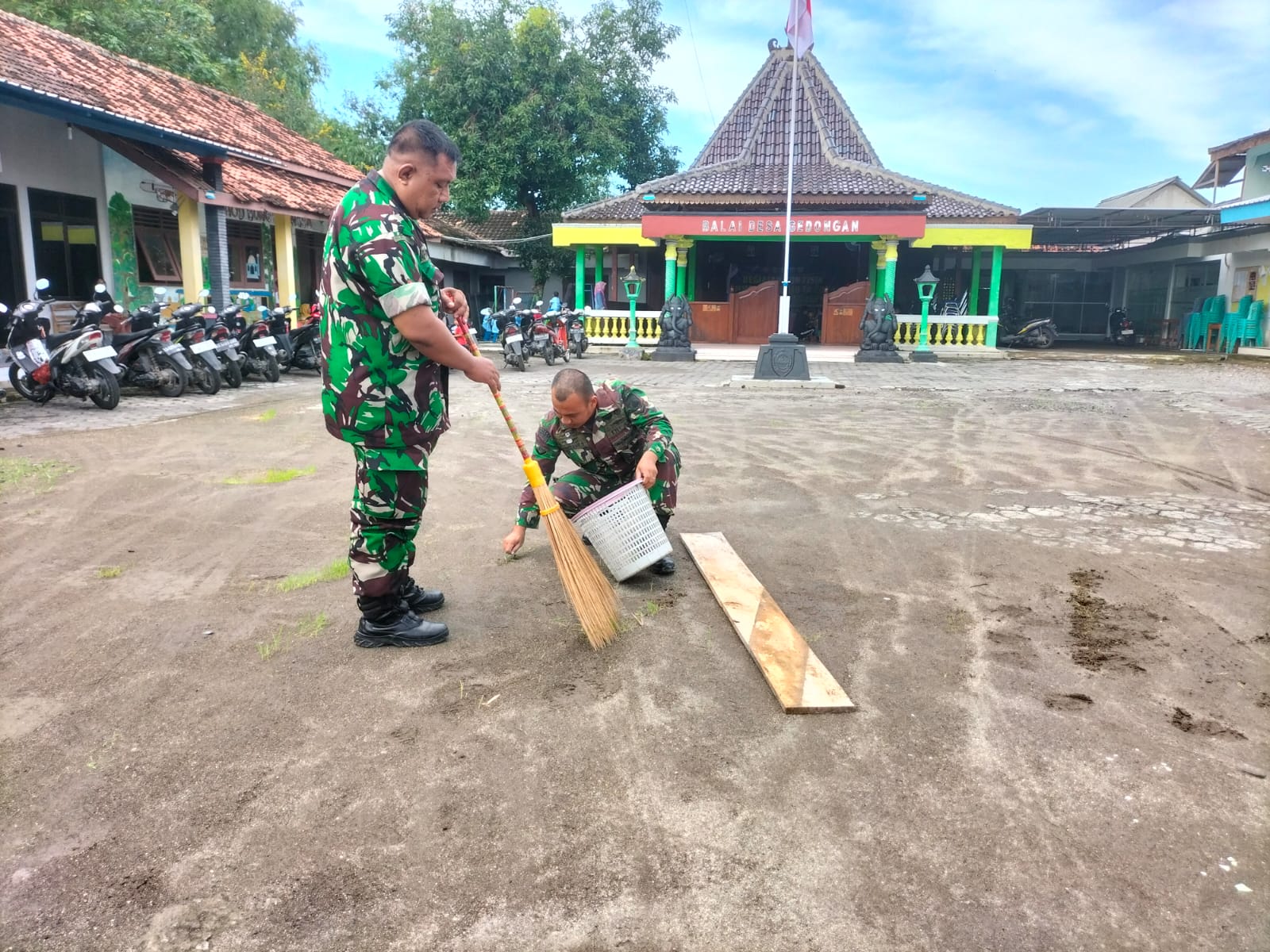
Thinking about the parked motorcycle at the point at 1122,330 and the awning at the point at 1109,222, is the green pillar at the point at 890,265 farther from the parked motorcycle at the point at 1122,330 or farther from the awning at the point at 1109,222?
the parked motorcycle at the point at 1122,330

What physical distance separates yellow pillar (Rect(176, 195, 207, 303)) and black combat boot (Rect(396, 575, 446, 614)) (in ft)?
34.0

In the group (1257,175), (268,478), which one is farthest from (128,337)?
(1257,175)

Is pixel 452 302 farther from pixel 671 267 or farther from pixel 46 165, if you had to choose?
pixel 671 267

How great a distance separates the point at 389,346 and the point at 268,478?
308 cm

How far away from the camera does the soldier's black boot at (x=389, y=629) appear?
2794 millimetres

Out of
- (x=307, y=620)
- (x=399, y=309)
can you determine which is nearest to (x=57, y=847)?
(x=307, y=620)

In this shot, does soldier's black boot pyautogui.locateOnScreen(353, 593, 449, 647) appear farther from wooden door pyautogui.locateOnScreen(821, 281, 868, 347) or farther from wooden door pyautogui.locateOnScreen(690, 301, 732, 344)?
wooden door pyautogui.locateOnScreen(821, 281, 868, 347)

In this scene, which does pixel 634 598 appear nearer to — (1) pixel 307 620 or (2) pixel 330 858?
(1) pixel 307 620

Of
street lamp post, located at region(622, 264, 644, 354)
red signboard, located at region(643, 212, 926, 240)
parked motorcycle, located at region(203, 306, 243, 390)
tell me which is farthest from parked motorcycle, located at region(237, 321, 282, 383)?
red signboard, located at region(643, 212, 926, 240)

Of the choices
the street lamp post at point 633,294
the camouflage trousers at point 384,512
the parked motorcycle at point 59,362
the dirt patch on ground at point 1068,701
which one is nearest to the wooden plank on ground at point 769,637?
the dirt patch on ground at point 1068,701

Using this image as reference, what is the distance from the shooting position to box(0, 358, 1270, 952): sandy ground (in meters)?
1.63

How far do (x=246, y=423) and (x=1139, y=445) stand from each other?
7205 mm

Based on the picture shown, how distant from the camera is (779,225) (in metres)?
16.0

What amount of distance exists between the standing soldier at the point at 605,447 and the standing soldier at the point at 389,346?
25.2 inches
